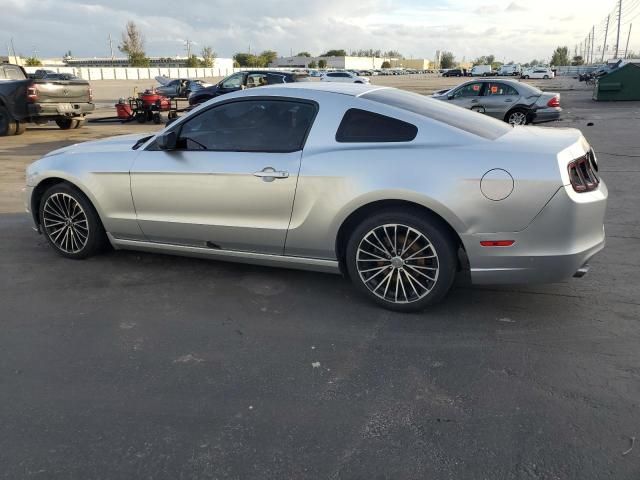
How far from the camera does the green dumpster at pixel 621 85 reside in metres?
27.8

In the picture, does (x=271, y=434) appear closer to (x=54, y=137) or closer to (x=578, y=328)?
(x=578, y=328)

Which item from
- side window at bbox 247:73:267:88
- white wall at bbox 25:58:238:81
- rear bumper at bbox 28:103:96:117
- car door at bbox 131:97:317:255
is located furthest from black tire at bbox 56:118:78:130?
white wall at bbox 25:58:238:81

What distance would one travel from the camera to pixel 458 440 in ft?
8.57

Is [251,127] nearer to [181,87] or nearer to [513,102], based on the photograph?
[513,102]

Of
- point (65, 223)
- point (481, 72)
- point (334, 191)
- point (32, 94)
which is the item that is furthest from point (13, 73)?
point (481, 72)

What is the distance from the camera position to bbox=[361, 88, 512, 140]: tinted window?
4008mm

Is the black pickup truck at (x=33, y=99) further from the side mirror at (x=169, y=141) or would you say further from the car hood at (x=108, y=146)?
the side mirror at (x=169, y=141)

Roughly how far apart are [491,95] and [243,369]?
50.9 feet

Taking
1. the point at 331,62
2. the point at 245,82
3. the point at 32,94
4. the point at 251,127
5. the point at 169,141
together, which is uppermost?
the point at 331,62

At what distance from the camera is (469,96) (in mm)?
16984

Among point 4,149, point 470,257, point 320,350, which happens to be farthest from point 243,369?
point 4,149

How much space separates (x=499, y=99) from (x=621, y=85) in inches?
625

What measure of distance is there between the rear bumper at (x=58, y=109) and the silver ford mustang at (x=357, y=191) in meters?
11.2

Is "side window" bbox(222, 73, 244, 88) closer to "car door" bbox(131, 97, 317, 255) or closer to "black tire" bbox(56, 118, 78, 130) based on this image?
"black tire" bbox(56, 118, 78, 130)
